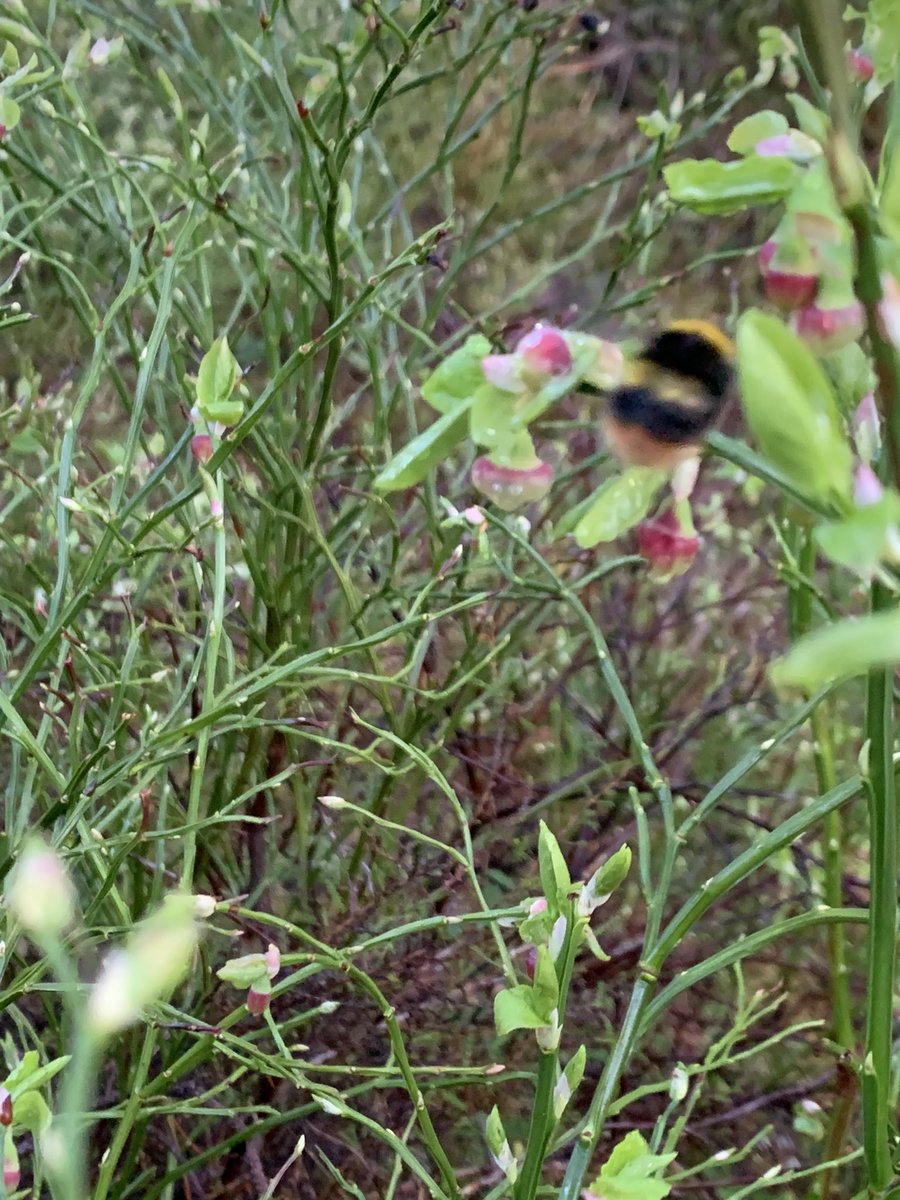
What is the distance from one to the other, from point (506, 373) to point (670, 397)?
0.05m

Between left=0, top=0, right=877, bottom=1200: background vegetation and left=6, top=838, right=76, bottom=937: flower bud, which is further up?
left=6, top=838, right=76, bottom=937: flower bud

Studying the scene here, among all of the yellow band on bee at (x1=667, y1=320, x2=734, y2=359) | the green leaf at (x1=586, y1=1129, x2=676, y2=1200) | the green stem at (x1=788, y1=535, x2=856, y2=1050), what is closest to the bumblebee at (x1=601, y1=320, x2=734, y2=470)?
the yellow band on bee at (x1=667, y1=320, x2=734, y2=359)

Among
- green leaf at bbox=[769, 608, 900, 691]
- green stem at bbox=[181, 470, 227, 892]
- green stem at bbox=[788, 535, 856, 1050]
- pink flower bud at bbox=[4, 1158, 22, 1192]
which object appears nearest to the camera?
green leaf at bbox=[769, 608, 900, 691]

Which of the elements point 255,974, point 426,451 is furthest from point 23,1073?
point 426,451

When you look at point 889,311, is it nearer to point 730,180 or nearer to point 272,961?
point 730,180

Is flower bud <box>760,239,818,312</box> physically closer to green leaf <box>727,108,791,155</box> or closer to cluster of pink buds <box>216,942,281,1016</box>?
green leaf <box>727,108,791,155</box>

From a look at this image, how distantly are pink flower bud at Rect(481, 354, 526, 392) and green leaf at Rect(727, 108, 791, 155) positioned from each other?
0.09m

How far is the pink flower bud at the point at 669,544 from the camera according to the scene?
1.23 ft

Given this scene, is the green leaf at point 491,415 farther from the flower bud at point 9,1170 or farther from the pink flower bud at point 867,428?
the flower bud at point 9,1170

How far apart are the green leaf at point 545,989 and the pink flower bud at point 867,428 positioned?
177 millimetres

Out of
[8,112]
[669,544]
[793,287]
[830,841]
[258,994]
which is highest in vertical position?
[8,112]

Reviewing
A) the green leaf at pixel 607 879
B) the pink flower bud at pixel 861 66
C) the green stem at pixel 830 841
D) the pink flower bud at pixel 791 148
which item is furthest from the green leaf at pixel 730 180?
the green stem at pixel 830 841

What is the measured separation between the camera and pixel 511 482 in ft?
1.02

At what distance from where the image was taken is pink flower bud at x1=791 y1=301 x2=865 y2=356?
0.81 feet
